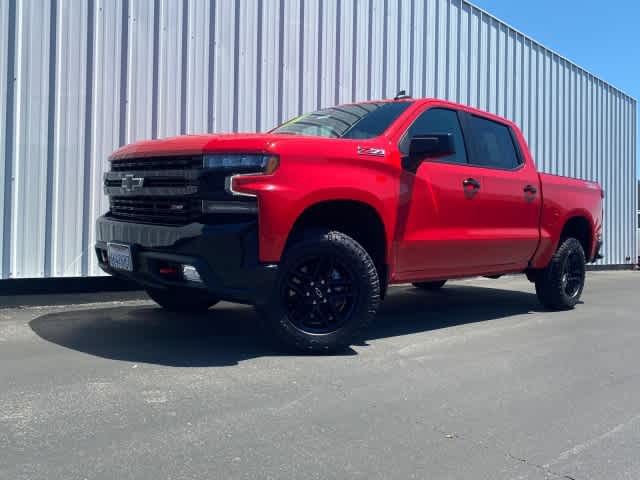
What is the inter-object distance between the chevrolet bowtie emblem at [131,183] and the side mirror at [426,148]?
1.95 m

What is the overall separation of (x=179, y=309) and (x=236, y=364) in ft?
6.36

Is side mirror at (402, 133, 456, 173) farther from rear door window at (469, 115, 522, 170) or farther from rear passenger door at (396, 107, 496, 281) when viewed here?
rear door window at (469, 115, 522, 170)

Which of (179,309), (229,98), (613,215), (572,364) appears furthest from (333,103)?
(613,215)

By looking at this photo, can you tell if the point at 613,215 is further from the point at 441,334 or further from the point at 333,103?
the point at 441,334

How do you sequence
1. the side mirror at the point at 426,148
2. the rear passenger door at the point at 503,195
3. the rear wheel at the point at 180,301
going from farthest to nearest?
the rear passenger door at the point at 503,195 → the rear wheel at the point at 180,301 → the side mirror at the point at 426,148

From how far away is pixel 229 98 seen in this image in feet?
25.6

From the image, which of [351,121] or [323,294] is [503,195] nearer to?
[351,121]

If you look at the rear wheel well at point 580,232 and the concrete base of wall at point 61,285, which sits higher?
the rear wheel well at point 580,232

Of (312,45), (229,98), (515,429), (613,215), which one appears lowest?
(515,429)

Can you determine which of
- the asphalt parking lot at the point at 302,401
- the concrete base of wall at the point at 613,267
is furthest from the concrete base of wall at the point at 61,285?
the concrete base of wall at the point at 613,267

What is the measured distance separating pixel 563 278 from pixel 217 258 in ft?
14.8

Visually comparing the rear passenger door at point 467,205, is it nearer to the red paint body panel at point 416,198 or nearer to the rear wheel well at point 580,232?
the red paint body panel at point 416,198

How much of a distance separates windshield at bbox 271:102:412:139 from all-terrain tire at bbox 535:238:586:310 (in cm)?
273

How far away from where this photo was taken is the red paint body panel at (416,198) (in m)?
4.43
